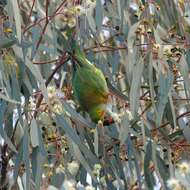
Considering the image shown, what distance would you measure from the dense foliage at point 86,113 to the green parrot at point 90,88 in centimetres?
2

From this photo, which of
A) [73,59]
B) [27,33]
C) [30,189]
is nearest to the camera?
[30,189]

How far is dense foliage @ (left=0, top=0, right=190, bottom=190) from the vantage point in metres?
2.13

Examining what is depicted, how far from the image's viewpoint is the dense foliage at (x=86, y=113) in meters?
2.13

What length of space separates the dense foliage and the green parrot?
0.06 ft

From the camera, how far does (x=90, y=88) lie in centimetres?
220

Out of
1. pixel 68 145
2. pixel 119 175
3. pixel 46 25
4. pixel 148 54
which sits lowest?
pixel 119 175

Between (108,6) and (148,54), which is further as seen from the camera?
(108,6)

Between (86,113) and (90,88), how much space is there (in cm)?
16

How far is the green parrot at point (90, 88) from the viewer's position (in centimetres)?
220

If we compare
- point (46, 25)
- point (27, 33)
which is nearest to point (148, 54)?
point (46, 25)

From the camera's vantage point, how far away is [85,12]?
2.26 meters

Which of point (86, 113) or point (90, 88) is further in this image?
point (86, 113)

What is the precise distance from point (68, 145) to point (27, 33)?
1.99 ft

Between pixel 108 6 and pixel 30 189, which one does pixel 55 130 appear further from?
pixel 108 6
